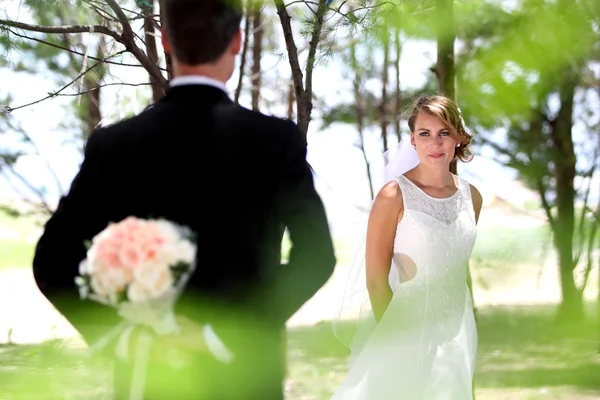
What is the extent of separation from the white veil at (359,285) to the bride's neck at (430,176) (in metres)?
0.20

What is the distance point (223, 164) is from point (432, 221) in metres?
1.74

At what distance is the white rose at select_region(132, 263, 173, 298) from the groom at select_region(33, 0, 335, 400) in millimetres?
71

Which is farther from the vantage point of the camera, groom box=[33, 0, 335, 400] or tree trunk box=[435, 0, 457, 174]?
tree trunk box=[435, 0, 457, 174]

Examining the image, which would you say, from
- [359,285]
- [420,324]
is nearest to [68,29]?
[359,285]

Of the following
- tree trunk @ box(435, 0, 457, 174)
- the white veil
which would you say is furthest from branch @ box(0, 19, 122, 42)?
tree trunk @ box(435, 0, 457, 174)

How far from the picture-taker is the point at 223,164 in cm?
162

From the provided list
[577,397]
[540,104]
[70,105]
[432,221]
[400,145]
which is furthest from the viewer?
[70,105]

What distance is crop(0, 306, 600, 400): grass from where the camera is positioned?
629 cm

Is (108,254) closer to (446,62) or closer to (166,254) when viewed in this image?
(166,254)

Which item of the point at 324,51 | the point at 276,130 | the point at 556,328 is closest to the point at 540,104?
the point at 556,328

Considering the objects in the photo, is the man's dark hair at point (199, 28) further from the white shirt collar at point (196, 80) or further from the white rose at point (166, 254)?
the white rose at point (166, 254)

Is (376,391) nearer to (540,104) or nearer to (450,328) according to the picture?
(450,328)

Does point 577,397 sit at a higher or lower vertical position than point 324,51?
lower

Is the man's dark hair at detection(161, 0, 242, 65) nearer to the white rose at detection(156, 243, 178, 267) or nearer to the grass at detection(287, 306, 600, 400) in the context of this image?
the white rose at detection(156, 243, 178, 267)
